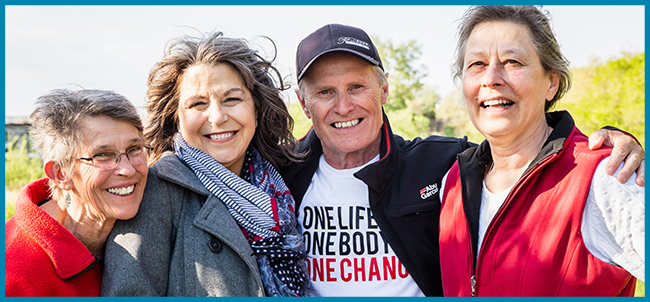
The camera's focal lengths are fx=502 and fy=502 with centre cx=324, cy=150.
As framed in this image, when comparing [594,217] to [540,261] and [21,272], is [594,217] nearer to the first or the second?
[540,261]

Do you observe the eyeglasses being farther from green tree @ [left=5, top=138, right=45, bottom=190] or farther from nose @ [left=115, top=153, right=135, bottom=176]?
green tree @ [left=5, top=138, right=45, bottom=190]

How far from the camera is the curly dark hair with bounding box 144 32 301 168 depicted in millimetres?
2852

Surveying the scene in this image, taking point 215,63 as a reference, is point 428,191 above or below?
below

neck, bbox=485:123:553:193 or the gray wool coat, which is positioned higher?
neck, bbox=485:123:553:193

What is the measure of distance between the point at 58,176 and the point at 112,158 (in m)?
0.28

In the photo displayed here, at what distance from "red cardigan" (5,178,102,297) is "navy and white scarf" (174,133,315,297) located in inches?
27.8

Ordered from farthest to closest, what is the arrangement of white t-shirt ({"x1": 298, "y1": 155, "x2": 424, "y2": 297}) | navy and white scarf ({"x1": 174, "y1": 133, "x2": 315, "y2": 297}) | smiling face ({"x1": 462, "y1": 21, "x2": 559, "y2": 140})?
white t-shirt ({"x1": 298, "y1": 155, "x2": 424, "y2": 297}), navy and white scarf ({"x1": 174, "y1": 133, "x2": 315, "y2": 297}), smiling face ({"x1": 462, "y1": 21, "x2": 559, "y2": 140})

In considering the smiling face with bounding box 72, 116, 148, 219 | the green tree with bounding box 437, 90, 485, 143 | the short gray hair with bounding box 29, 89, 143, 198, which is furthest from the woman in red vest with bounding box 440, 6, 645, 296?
the green tree with bounding box 437, 90, 485, 143

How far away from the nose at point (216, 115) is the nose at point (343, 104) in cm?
66

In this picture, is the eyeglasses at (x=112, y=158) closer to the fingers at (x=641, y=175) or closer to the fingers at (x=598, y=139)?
the fingers at (x=598, y=139)

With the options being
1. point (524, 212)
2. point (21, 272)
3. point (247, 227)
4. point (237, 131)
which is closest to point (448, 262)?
point (524, 212)

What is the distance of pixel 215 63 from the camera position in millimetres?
2814

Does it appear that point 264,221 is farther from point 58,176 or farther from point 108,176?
point 58,176

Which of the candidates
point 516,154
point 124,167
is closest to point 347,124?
point 516,154
